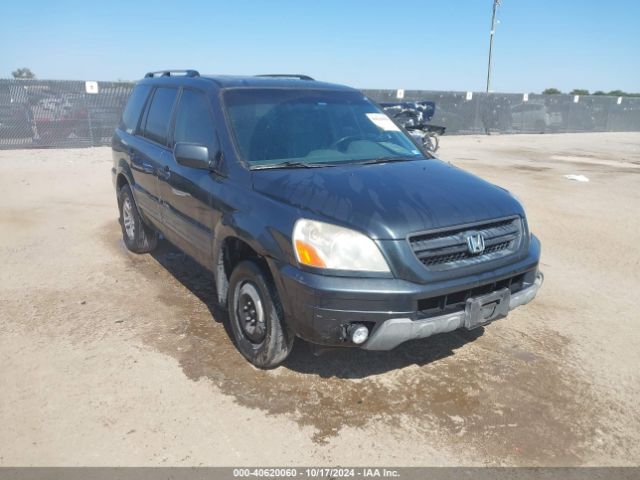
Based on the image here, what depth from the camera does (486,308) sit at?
3.15 metres

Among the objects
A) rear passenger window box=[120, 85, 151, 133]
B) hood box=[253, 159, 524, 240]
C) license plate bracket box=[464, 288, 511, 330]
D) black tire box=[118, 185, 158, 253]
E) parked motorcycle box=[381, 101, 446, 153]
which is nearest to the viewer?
hood box=[253, 159, 524, 240]

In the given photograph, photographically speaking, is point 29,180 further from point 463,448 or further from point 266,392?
point 463,448

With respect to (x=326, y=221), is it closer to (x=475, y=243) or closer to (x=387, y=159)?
(x=475, y=243)

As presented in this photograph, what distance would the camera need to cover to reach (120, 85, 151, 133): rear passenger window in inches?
217

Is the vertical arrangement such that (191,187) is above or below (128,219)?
above

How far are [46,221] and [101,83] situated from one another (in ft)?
36.1

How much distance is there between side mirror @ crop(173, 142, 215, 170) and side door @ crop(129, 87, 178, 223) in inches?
41.6

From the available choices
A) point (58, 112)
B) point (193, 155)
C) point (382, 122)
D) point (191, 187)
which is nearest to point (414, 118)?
point (58, 112)

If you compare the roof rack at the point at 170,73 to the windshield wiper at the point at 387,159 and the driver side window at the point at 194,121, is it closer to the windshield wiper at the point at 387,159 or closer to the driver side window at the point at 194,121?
the driver side window at the point at 194,121

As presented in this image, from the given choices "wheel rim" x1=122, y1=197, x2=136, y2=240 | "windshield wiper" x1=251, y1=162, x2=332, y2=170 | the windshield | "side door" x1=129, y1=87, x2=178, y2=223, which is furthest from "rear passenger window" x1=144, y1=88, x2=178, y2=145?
"windshield wiper" x1=251, y1=162, x2=332, y2=170

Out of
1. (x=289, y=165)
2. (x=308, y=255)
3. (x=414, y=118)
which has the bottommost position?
(x=308, y=255)

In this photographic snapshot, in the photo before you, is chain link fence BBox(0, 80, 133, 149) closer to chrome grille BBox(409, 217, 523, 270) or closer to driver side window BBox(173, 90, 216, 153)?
driver side window BBox(173, 90, 216, 153)

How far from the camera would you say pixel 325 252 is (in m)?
2.90

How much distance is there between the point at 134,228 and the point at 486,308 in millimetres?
4204
